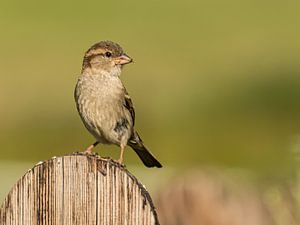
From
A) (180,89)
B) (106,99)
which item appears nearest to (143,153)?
(106,99)

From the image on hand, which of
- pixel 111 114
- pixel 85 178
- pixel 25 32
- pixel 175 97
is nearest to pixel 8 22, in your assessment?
pixel 25 32

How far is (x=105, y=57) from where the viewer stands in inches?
276

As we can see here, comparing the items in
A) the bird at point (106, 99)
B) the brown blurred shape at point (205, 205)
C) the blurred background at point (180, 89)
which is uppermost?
the blurred background at point (180, 89)

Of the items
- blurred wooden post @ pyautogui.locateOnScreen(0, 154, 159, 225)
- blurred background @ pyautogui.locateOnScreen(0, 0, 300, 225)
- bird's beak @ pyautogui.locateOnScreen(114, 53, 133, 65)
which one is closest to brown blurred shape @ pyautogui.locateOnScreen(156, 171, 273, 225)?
blurred background @ pyautogui.locateOnScreen(0, 0, 300, 225)

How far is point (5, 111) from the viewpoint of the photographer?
48.8 feet

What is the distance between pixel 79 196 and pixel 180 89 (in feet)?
39.8

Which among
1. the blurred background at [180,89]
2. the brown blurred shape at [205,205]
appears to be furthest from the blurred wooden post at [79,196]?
the brown blurred shape at [205,205]

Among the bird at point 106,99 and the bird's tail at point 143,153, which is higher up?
the bird at point 106,99

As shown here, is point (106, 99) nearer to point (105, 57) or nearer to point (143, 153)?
point (105, 57)

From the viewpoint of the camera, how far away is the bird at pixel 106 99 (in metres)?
6.90

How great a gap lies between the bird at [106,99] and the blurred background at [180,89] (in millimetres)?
359

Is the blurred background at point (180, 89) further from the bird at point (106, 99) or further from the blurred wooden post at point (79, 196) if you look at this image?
the blurred wooden post at point (79, 196)

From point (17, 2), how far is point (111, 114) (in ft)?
60.1

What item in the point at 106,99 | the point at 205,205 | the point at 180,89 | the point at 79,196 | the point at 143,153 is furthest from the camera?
the point at 180,89
